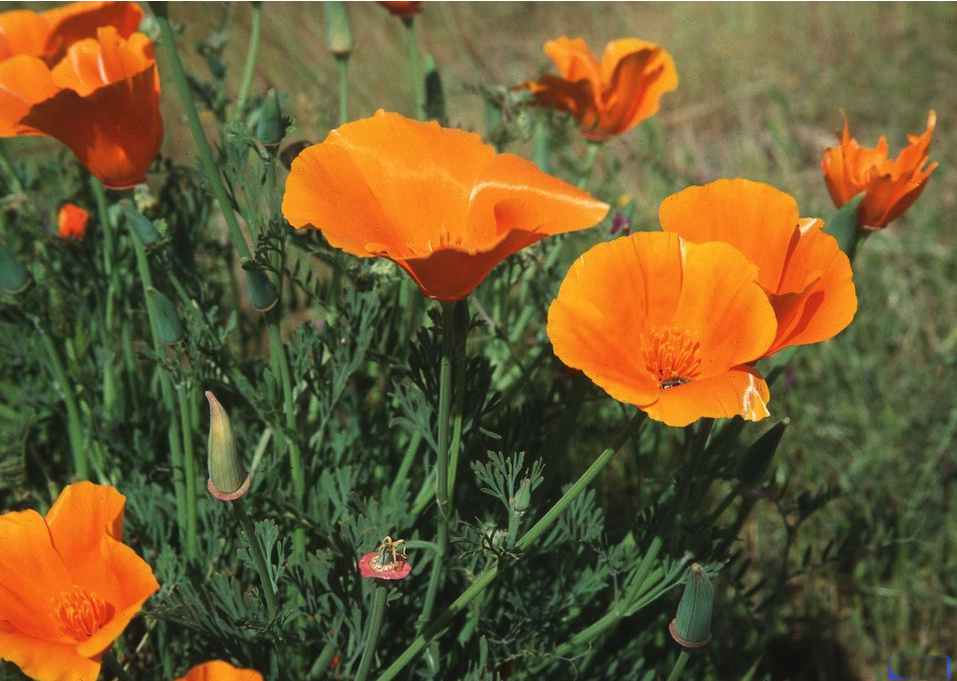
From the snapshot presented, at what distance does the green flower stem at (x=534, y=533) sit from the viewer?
1.01 metres

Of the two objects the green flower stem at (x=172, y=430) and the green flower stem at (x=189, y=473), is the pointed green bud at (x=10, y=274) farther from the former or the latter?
the green flower stem at (x=189, y=473)

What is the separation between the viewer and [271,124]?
4.10 feet

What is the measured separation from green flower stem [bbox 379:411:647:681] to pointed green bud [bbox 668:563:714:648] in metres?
0.15

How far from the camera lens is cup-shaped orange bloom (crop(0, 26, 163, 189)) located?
123cm

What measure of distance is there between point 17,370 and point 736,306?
150 centimetres

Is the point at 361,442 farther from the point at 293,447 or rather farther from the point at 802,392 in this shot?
the point at 802,392

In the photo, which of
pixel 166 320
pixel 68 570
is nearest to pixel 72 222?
pixel 166 320

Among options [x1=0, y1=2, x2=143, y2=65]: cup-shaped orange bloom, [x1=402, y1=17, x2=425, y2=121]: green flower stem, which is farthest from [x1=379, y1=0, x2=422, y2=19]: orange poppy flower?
[x1=0, y1=2, x2=143, y2=65]: cup-shaped orange bloom

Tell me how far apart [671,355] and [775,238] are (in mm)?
179

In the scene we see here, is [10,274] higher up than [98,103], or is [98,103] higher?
[98,103]

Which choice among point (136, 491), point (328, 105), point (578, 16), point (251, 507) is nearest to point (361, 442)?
point (251, 507)

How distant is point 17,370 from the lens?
6.38ft

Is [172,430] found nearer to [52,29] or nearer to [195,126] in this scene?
[195,126]

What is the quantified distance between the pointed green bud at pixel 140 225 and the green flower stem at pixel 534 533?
0.60 m
